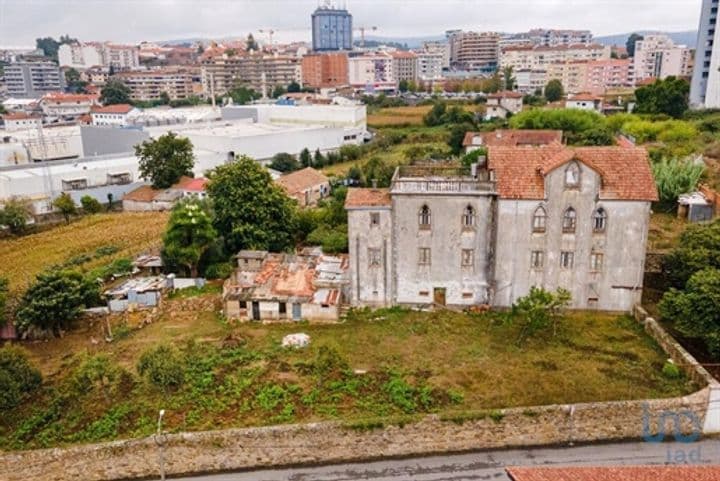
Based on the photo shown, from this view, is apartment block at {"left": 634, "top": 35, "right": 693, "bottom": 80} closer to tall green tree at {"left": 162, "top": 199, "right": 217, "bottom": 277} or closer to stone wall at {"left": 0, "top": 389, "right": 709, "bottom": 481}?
tall green tree at {"left": 162, "top": 199, "right": 217, "bottom": 277}

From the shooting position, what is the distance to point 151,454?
2094 cm

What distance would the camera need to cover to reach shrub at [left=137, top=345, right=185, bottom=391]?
23125mm

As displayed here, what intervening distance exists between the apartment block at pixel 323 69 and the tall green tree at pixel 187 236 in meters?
135

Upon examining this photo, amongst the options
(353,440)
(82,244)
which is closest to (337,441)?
(353,440)

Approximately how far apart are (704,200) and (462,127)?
1477 inches

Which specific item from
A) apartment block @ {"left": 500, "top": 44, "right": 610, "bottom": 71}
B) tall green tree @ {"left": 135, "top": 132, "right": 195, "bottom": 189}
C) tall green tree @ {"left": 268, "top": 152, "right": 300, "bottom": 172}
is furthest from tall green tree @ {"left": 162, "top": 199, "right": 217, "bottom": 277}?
apartment block @ {"left": 500, "top": 44, "right": 610, "bottom": 71}

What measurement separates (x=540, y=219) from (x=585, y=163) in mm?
3263

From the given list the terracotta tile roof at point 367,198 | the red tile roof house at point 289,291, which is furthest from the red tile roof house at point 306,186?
the terracotta tile roof at point 367,198

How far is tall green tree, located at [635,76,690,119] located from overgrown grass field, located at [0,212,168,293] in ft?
196

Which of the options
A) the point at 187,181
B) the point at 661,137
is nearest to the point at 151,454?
the point at 187,181

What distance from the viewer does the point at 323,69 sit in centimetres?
16625

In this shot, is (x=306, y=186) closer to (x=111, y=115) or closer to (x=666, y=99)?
(x=666, y=99)

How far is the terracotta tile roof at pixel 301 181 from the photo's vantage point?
5538 cm

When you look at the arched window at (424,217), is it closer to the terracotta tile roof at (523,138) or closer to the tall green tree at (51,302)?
the tall green tree at (51,302)
